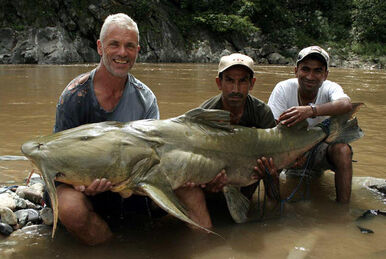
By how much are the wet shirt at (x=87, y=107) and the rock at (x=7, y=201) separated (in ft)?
2.13

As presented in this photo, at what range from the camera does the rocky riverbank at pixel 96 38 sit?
2058 centimetres

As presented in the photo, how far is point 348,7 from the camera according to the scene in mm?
35375

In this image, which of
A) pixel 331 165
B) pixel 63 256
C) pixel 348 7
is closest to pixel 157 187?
pixel 63 256

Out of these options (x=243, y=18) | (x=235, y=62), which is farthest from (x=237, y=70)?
(x=243, y=18)

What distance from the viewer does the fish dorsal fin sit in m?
2.63

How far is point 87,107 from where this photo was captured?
8.63ft

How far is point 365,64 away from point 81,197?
2786cm

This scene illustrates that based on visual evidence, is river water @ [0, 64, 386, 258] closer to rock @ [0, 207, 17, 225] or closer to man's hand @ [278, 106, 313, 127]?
rock @ [0, 207, 17, 225]

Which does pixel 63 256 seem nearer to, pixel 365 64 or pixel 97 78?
pixel 97 78

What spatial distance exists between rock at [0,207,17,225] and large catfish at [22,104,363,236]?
698 mm

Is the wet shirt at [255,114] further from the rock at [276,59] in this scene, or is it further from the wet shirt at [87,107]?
the rock at [276,59]

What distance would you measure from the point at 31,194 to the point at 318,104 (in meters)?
2.47

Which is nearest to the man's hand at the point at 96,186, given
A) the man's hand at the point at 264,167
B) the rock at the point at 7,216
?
the rock at the point at 7,216

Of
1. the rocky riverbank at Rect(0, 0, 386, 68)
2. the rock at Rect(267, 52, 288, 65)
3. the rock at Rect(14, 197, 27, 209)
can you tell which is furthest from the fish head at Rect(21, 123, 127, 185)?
the rock at Rect(267, 52, 288, 65)
